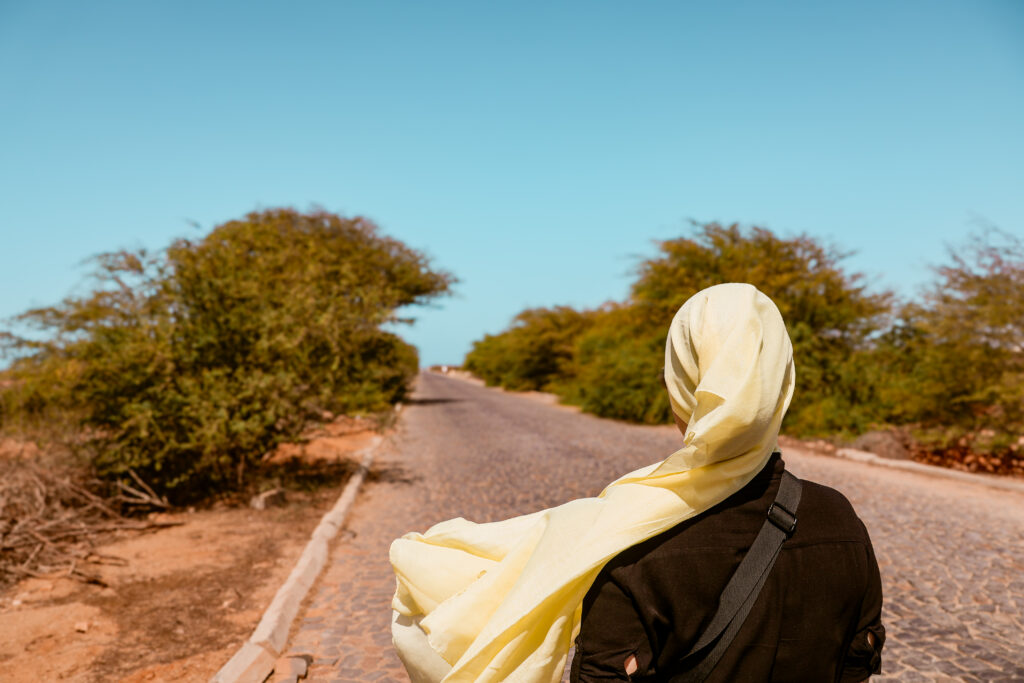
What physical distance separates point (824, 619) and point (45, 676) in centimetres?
477

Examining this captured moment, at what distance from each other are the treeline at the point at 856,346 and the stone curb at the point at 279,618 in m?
10.8

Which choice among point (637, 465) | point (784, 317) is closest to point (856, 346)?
point (784, 317)

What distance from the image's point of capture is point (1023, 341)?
1086cm

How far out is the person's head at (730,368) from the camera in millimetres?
1375

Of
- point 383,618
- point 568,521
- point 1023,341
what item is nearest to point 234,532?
point 383,618

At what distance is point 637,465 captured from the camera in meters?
12.0

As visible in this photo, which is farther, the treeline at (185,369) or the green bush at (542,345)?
the green bush at (542,345)

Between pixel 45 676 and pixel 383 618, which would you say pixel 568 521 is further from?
pixel 45 676

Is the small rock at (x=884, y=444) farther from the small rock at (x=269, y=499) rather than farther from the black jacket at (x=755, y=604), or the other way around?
the black jacket at (x=755, y=604)

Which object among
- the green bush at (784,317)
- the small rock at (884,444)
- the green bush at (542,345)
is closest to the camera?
the small rock at (884,444)

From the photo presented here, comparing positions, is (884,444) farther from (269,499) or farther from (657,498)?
(657,498)

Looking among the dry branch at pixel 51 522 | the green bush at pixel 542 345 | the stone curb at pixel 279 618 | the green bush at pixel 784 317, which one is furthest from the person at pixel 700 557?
the green bush at pixel 542 345

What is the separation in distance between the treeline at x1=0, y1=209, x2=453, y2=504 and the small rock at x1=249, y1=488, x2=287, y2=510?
598 millimetres

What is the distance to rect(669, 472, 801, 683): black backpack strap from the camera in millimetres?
1440
